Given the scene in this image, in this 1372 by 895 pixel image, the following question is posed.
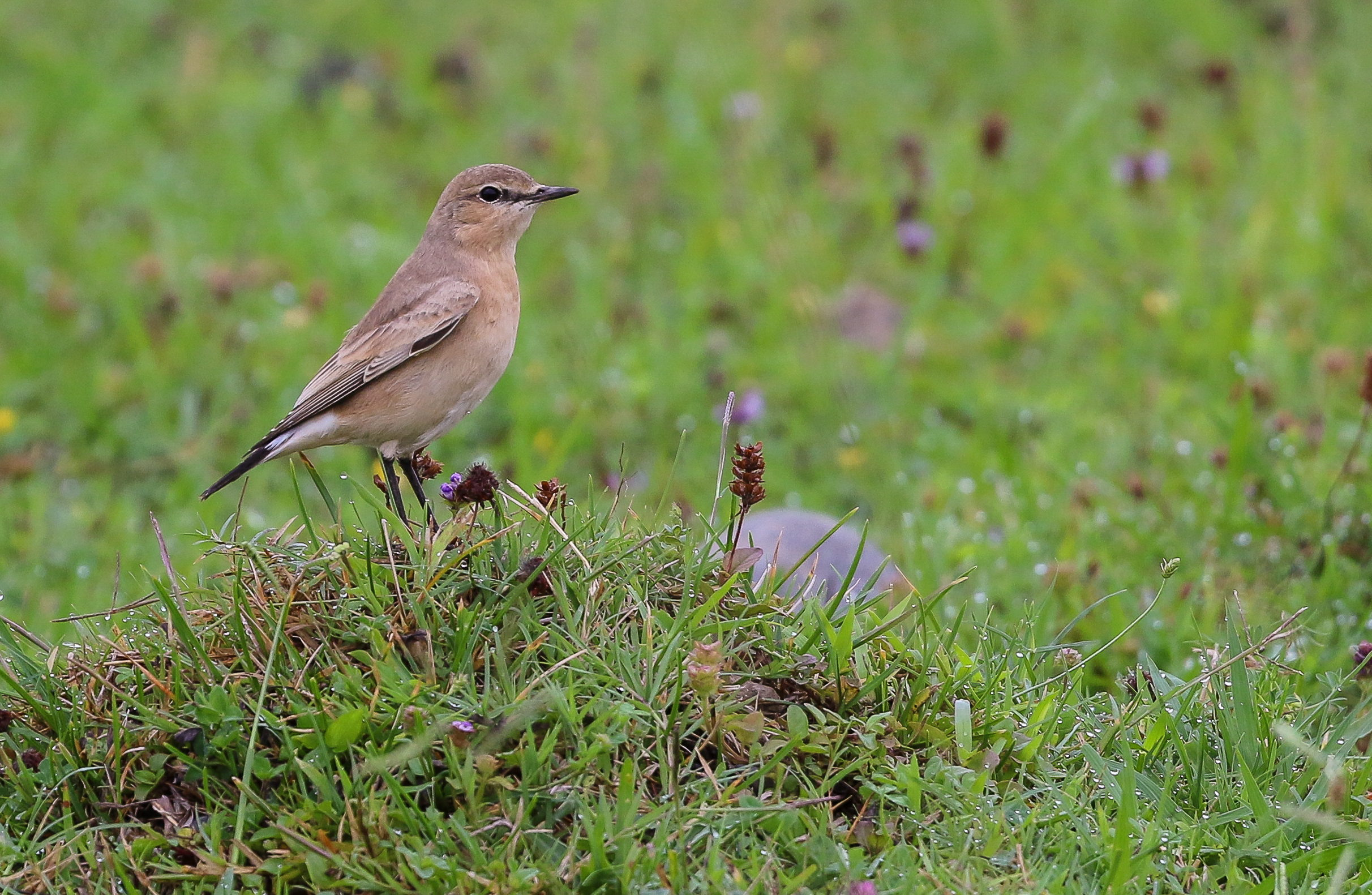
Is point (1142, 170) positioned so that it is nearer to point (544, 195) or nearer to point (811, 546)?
point (811, 546)

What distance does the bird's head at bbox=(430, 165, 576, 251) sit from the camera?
5.30m

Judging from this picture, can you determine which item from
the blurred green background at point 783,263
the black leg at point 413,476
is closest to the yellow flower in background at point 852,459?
the blurred green background at point 783,263

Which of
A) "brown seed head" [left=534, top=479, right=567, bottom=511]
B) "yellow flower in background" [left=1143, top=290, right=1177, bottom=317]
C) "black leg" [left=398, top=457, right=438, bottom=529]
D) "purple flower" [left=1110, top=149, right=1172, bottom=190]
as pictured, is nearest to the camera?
"brown seed head" [left=534, top=479, right=567, bottom=511]

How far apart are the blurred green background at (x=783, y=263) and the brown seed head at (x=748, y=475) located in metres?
1.66

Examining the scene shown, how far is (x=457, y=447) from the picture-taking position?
23.8 feet

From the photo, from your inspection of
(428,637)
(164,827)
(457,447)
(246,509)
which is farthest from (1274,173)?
(164,827)

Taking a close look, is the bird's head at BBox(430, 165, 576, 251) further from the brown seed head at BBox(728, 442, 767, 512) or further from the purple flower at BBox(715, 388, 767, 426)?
the brown seed head at BBox(728, 442, 767, 512)

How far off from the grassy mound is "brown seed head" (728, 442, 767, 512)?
186mm

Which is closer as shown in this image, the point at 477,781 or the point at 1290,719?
the point at 477,781

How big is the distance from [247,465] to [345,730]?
4.77 feet

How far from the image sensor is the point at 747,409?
6.88 metres

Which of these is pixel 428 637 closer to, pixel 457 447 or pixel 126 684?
pixel 126 684

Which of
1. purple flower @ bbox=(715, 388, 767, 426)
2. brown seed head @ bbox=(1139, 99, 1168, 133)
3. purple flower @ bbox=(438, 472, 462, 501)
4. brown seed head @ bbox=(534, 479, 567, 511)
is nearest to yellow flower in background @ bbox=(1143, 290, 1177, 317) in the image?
brown seed head @ bbox=(1139, 99, 1168, 133)

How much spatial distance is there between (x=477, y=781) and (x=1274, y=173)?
6900 mm
